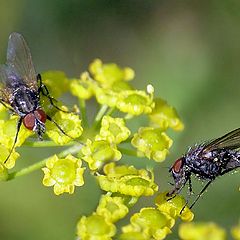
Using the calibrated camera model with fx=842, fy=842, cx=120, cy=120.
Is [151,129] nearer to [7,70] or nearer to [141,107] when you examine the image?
[141,107]

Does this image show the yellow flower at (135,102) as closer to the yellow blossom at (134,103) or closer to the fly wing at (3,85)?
the yellow blossom at (134,103)

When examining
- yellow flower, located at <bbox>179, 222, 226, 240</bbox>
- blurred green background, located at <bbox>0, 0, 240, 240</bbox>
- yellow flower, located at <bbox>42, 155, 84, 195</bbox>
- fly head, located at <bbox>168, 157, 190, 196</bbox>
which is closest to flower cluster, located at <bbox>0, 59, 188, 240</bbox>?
yellow flower, located at <bbox>42, 155, 84, 195</bbox>

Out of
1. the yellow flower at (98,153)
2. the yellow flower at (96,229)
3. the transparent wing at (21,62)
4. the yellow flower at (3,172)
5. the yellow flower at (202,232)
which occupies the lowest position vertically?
the yellow flower at (96,229)

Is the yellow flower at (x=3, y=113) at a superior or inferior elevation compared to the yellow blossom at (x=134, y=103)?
inferior

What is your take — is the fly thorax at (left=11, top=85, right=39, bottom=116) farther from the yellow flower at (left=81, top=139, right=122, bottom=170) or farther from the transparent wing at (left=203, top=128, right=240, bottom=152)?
the transparent wing at (left=203, top=128, right=240, bottom=152)

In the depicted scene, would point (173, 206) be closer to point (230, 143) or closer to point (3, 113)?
point (230, 143)

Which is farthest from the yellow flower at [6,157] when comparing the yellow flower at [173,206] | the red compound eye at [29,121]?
the yellow flower at [173,206]

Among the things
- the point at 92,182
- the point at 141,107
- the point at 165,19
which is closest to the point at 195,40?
the point at 165,19
